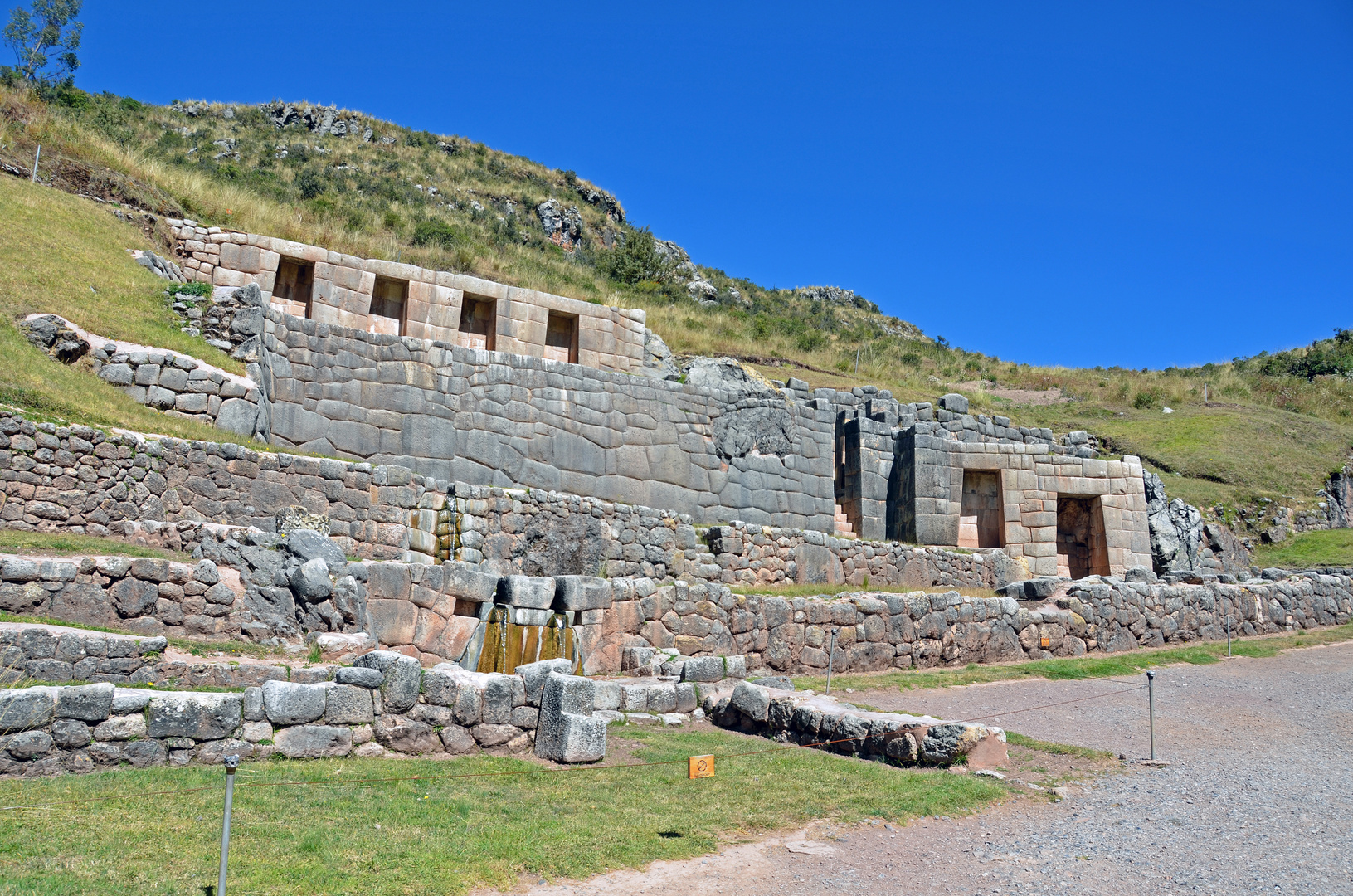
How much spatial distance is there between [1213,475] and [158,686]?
2869 cm

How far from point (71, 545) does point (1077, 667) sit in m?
14.0

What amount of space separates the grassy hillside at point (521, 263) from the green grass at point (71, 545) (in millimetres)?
2480

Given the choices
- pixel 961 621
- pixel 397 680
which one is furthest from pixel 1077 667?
pixel 397 680

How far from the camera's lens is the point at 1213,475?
1144 inches

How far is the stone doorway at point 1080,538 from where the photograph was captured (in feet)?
72.6

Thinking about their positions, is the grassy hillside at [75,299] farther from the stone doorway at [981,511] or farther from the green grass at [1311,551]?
the green grass at [1311,551]

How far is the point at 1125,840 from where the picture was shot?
709 cm

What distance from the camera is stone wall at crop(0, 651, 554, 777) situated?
22.5 ft

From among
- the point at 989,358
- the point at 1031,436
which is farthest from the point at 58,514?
the point at 989,358

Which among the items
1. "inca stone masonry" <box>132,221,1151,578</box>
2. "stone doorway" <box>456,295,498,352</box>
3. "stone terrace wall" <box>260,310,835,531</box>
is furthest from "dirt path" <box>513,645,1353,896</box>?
"stone doorway" <box>456,295,498,352</box>

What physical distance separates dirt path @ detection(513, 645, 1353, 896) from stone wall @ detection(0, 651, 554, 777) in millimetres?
2916

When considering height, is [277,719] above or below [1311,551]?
below

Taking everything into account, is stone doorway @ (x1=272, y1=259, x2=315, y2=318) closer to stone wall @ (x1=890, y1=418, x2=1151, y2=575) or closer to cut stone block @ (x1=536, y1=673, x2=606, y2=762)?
cut stone block @ (x1=536, y1=673, x2=606, y2=762)

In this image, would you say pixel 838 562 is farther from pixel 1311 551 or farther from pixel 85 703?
pixel 1311 551
